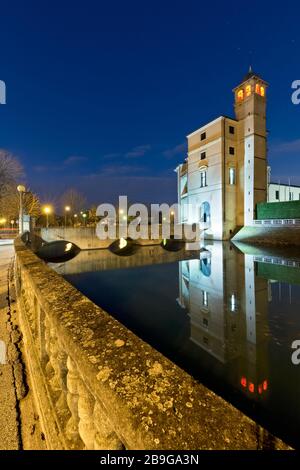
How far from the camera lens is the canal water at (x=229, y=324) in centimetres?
396

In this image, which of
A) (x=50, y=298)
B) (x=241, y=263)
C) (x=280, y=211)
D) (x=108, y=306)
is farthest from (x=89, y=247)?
(x=50, y=298)

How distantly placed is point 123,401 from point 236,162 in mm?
38987

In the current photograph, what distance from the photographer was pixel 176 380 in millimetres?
1099

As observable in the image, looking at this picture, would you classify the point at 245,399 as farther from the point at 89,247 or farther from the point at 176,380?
the point at 89,247

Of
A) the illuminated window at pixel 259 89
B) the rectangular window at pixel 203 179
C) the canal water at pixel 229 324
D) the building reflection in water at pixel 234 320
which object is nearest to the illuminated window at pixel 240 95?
the illuminated window at pixel 259 89

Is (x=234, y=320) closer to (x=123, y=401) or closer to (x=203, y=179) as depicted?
(x=123, y=401)

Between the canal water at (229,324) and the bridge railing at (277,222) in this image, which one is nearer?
the canal water at (229,324)

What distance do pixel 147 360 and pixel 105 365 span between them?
23 centimetres

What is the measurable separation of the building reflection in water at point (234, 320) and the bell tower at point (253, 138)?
2360 centimetres

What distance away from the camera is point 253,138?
32.5 metres

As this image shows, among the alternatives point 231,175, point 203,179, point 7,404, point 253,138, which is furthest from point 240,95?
point 7,404

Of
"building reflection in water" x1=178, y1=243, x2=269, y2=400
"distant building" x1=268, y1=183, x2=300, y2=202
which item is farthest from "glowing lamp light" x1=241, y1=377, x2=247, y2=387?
"distant building" x1=268, y1=183, x2=300, y2=202

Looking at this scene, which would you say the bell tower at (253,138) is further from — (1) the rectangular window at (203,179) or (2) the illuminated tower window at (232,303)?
(2) the illuminated tower window at (232,303)
